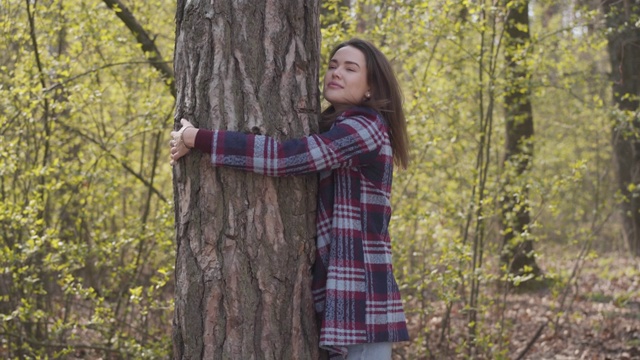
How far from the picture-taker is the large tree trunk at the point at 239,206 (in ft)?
8.31

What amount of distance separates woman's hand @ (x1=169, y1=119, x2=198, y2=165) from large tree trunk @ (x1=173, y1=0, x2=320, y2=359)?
0.11ft

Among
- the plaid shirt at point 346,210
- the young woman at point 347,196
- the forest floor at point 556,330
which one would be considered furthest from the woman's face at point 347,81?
the forest floor at point 556,330

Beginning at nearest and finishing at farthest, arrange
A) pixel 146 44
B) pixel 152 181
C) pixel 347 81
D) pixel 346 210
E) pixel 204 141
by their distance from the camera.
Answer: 1. pixel 204 141
2. pixel 346 210
3. pixel 347 81
4. pixel 146 44
5. pixel 152 181

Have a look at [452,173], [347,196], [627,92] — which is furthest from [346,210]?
[627,92]

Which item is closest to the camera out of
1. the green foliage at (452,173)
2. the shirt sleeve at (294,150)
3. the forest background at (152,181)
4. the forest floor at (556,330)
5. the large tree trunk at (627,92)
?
the shirt sleeve at (294,150)

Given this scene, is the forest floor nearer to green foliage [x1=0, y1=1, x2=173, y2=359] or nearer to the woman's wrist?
green foliage [x1=0, y1=1, x2=173, y2=359]

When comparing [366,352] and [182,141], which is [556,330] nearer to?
[366,352]

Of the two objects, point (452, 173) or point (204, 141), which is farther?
point (452, 173)

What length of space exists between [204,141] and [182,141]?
0.32 ft

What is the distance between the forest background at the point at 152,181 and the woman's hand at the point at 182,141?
2646 millimetres

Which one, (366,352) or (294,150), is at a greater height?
(294,150)

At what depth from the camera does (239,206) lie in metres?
2.55

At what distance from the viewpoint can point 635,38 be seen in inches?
309

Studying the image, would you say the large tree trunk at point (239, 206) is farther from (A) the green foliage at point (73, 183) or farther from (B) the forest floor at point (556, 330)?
(B) the forest floor at point (556, 330)
